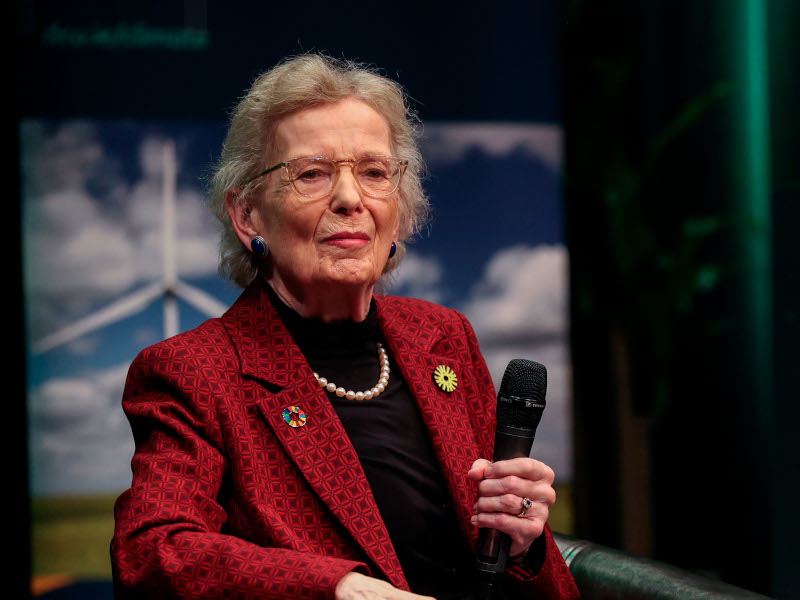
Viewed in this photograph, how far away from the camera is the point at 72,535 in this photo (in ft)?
11.0

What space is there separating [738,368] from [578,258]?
871 mm

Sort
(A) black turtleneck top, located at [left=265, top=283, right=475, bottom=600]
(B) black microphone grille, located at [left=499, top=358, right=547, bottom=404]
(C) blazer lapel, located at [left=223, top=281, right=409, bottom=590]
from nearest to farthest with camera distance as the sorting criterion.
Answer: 1. (B) black microphone grille, located at [left=499, top=358, right=547, bottom=404]
2. (C) blazer lapel, located at [left=223, top=281, right=409, bottom=590]
3. (A) black turtleneck top, located at [left=265, top=283, right=475, bottom=600]

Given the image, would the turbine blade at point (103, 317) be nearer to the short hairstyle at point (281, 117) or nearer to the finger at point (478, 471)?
the short hairstyle at point (281, 117)

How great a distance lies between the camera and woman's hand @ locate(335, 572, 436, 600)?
4.79 feet

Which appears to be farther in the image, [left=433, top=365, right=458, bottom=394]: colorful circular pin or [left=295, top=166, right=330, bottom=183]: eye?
[left=433, top=365, right=458, bottom=394]: colorful circular pin

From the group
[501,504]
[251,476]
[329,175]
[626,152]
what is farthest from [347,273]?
[626,152]

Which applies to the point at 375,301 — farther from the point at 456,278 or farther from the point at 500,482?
the point at 456,278

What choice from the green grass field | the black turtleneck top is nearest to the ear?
the black turtleneck top

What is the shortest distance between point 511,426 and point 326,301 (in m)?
0.49

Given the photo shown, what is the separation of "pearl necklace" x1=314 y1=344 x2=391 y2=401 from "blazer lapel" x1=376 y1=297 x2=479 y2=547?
25mm

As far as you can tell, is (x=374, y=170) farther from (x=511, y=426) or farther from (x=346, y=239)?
(x=511, y=426)

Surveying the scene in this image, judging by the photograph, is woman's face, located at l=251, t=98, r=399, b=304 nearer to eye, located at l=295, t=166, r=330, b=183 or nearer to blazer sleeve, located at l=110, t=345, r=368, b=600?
eye, located at l=295, t=166, r=330, b=183

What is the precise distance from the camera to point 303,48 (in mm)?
3443

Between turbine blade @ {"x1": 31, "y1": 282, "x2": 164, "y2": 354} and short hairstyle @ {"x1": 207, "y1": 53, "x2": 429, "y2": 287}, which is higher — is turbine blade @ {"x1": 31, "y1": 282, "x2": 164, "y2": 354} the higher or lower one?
the lower one
